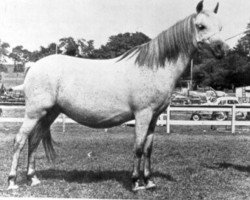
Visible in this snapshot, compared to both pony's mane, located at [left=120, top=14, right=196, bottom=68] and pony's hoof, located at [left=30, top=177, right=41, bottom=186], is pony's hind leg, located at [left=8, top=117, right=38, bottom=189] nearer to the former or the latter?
pony's hoof, located at [left=30, top=177, right=41, bottom=186]

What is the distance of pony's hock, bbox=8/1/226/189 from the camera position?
476cm

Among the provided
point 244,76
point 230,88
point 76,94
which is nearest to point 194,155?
point 76,94

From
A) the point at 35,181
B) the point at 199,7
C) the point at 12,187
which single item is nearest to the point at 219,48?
the point at 199,7

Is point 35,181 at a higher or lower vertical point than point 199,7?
lower

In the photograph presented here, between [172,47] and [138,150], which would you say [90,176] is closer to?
[138,150]

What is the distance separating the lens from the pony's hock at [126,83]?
476 cm

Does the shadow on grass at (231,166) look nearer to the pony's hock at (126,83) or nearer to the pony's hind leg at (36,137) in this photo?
the pony's hock at (126,83)

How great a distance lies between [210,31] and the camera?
4707 mm

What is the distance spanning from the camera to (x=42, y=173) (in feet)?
19.6

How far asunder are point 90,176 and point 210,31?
3.09 meters

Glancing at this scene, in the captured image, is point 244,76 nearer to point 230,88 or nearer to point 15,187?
point 230,88

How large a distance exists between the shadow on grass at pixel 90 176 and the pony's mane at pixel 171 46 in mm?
1982

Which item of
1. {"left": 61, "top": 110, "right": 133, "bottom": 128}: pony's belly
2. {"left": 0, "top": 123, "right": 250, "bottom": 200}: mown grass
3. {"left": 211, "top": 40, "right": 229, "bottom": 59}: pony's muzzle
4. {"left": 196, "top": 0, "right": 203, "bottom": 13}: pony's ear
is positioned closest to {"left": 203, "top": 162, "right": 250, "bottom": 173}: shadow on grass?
{"left": 0, "top": 123, "right": 250, "bottom": 200}: mown grass

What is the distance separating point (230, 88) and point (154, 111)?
56.2 meters
